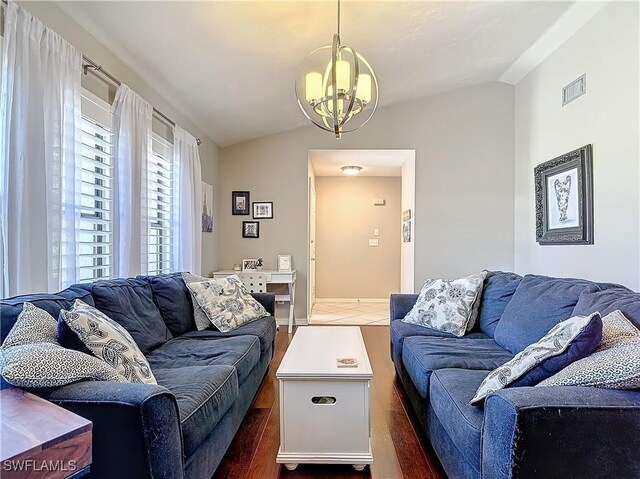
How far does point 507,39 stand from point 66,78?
11.8ft

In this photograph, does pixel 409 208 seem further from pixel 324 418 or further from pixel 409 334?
pixel 324 418

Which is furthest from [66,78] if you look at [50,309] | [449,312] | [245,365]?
[449,312]

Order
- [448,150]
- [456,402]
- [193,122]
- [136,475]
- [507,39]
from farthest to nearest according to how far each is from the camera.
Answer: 1. [448,150]
2. [193,122]
3. [507,39]
4. [456,402]
5. [136,475]

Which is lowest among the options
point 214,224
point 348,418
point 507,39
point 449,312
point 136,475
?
point 348,418

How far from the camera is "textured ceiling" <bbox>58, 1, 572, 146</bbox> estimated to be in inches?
94.1

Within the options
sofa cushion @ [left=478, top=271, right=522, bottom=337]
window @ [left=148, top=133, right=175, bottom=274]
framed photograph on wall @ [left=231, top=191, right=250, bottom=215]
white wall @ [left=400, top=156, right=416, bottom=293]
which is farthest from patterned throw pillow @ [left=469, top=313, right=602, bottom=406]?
framed photograph on wall @ [left=231, top=191, right=250, bottom=215]

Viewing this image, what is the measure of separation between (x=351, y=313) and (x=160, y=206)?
3424mm

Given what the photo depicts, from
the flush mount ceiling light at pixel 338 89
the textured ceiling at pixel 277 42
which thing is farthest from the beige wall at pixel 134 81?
the flush mount ceiling light at pixel 338 89

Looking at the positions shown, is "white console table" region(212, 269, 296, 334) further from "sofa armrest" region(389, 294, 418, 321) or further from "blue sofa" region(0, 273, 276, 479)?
"sofa armrest" region(389, 294, 418, 321)

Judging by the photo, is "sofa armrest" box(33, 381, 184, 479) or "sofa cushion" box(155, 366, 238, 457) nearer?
"sofa armrest" box(33, 381, 184, 479)

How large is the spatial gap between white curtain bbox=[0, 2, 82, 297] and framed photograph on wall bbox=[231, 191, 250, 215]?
2880 mm

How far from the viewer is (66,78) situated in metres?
1.97

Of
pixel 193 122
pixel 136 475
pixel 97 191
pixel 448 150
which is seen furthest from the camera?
pixel 448 150

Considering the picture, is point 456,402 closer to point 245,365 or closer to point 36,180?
point 245,365
